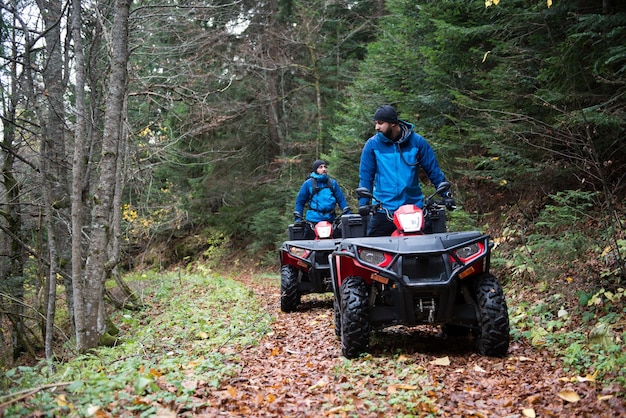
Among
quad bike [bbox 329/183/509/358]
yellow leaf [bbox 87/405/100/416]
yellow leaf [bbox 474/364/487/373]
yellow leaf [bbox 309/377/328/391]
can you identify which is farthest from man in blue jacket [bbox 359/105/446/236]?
yellow leaf [bbox 87/405/100/416]

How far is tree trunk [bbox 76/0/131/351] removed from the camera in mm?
7145

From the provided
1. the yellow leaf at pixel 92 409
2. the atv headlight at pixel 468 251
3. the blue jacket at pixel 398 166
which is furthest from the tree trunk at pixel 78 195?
the atv headlight at pixel 468 251

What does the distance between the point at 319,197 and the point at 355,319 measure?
520 cm

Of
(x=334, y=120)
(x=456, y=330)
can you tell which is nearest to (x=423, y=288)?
(x=456, y=330)

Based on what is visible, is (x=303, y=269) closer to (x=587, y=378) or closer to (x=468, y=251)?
(x=468, y=251)

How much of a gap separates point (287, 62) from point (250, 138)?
15.6ft

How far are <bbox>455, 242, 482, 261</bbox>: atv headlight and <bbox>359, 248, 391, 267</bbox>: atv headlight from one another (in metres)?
0.67

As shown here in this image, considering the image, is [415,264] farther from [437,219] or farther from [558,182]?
[558,182]

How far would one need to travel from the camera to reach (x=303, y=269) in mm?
8766

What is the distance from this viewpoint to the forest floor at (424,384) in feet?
12.2

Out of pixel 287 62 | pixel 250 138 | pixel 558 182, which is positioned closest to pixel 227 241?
pixel 250 138

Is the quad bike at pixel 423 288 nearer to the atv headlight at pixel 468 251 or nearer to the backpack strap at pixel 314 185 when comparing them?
the atv headlight at pixel 468 251

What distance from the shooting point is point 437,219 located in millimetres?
5613

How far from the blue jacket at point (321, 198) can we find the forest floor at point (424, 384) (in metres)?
4.08
